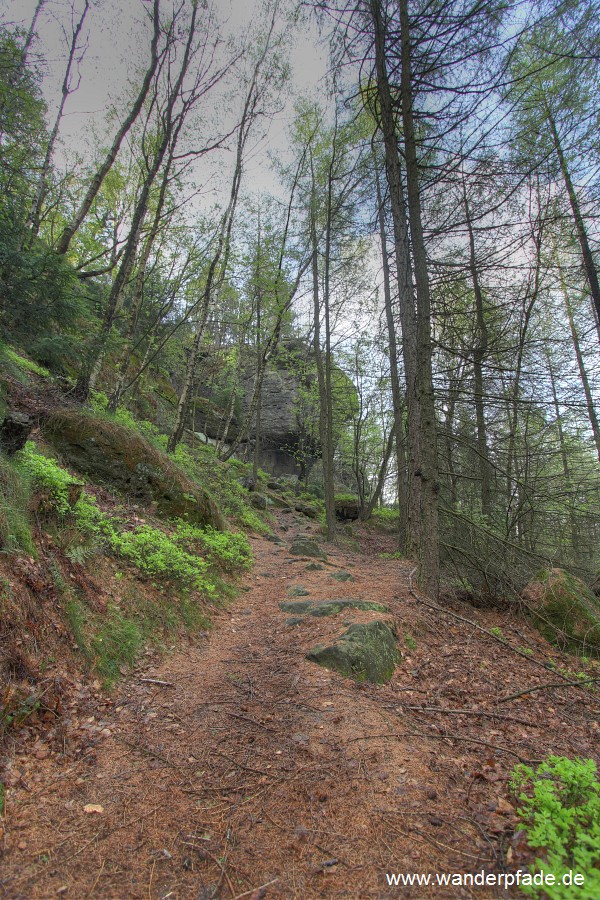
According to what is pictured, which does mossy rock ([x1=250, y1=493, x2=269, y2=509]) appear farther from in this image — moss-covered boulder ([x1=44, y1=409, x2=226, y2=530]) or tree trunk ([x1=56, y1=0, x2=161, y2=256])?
tree trunk ([x1=56, y1=0, x2=161, y2=256])

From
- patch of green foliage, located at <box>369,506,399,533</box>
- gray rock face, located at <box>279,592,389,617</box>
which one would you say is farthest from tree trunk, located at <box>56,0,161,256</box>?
patch of green foliage, located at <box>369,506,399,533</box>

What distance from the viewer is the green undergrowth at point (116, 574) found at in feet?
11.7

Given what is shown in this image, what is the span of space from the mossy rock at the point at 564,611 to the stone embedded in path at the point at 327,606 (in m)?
2.60

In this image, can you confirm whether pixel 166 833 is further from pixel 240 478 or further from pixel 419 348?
pixel 240 478

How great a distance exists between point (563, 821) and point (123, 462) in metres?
7.14

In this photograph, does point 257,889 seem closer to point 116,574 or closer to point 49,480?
point 116,574

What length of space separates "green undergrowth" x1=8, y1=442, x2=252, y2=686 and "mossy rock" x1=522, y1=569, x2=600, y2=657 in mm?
4981

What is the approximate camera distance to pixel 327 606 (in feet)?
17.9

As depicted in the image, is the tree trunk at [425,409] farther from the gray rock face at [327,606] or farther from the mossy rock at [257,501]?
the mossy rock at [257,501]

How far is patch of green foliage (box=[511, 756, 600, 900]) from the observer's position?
154 cm

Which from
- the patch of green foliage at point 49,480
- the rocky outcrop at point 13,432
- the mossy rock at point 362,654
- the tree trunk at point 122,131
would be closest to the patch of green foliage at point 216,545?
the patch of green foliage at point 49,480

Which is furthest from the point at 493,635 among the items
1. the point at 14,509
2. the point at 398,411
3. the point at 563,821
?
the point at 398,411

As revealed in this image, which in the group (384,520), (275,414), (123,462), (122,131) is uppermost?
(122,131)

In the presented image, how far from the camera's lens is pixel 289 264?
49.6 feet
